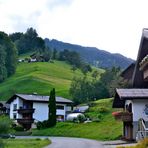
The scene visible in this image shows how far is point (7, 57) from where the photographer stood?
144 metres

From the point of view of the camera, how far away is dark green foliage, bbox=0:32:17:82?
13888 cm

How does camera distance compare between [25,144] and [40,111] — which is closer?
[25,144]

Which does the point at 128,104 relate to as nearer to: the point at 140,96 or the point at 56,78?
the point at 140,96

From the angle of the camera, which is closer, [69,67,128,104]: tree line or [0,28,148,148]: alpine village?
[0,28,148,148]: alpine village

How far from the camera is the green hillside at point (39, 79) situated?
12644cm

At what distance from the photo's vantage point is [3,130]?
43.0 m

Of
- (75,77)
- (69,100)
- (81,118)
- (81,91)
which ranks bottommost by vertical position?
(81,118)

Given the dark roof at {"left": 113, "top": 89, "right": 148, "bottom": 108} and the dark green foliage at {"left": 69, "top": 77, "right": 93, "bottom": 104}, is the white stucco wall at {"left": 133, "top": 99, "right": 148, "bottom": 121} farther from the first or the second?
the dark green foliage at {"left": 69, "top": 77, "right": 93, "bottom": 104}

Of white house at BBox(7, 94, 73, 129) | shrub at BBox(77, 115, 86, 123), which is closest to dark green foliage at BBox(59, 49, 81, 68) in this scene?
white house at BBox(7, 94, 73, 129)

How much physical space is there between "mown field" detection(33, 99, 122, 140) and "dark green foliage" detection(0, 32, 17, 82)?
2283 inches

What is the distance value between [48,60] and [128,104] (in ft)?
453

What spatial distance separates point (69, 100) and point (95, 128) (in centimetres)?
3448

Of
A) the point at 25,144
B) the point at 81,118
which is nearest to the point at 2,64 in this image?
the point at 81,118

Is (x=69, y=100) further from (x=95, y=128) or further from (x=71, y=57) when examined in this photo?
(x=71, y=57)
